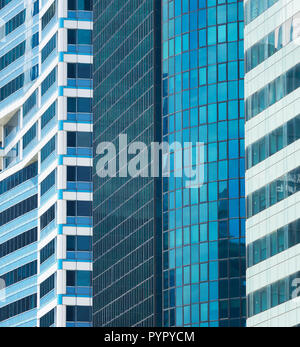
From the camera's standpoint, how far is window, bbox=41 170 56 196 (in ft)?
630

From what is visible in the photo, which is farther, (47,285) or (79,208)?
(79,208)

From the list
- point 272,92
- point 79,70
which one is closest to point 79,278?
point 79,70

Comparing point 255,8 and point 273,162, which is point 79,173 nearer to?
point 255,8

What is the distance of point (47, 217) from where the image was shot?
193625 millimetres

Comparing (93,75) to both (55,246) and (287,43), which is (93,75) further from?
(287,43)

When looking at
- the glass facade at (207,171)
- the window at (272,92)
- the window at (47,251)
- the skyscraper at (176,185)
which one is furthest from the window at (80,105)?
the window at (272,92)

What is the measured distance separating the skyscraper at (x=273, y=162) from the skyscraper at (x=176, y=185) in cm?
3733

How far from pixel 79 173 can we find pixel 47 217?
25.5 ft

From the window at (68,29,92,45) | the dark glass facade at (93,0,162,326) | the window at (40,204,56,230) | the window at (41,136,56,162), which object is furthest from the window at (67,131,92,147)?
the window at (68,29,92,45)

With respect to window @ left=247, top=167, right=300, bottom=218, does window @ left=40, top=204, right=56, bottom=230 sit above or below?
above

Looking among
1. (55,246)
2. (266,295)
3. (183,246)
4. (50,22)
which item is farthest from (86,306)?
(266,295)

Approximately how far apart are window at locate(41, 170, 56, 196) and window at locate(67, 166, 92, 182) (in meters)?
2.63

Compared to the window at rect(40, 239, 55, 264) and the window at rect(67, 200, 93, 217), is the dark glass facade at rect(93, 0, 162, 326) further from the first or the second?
the window at rect(40, 239, 55, 264)

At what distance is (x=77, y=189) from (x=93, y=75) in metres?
15.1
